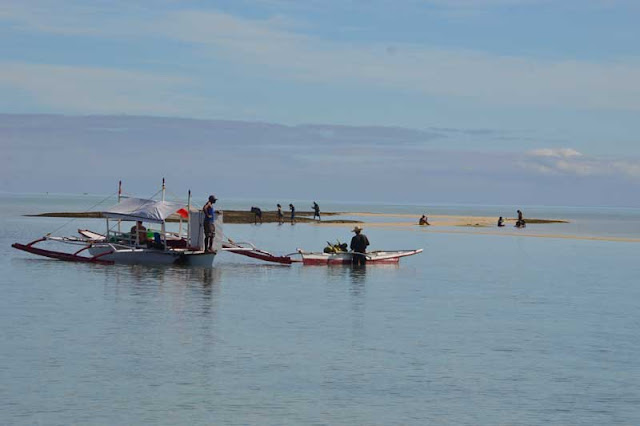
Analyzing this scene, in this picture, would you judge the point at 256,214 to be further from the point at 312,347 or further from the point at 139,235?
the point at 312,347

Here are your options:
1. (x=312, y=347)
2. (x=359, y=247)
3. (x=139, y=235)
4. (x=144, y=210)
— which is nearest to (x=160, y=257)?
(x=139, y=235)

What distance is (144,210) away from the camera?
4756cm

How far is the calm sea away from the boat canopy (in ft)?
8.03

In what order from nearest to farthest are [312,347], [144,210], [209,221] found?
[312,347] → [209,221] → [144,210]

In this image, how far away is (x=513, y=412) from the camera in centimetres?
1956

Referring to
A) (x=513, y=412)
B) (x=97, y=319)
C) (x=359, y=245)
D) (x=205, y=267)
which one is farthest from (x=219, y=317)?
(x=359, y=245)

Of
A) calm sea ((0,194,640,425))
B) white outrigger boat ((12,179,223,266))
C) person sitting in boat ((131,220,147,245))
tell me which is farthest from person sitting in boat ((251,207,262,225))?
calm sea ((0,194,640,425))

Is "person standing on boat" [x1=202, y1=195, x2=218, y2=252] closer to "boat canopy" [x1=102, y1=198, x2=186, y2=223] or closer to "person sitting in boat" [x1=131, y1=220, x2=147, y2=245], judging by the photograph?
"boat canopy" [x1=102, y1=198, x2=186, y2=223]

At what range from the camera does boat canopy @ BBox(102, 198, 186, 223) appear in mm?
47000

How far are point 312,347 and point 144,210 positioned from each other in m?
23.2

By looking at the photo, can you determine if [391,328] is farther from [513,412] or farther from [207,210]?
[207,210]

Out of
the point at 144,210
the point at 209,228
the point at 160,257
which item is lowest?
the point at 160,257

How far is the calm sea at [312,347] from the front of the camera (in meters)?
19.4

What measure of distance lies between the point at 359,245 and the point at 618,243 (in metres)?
40.7
